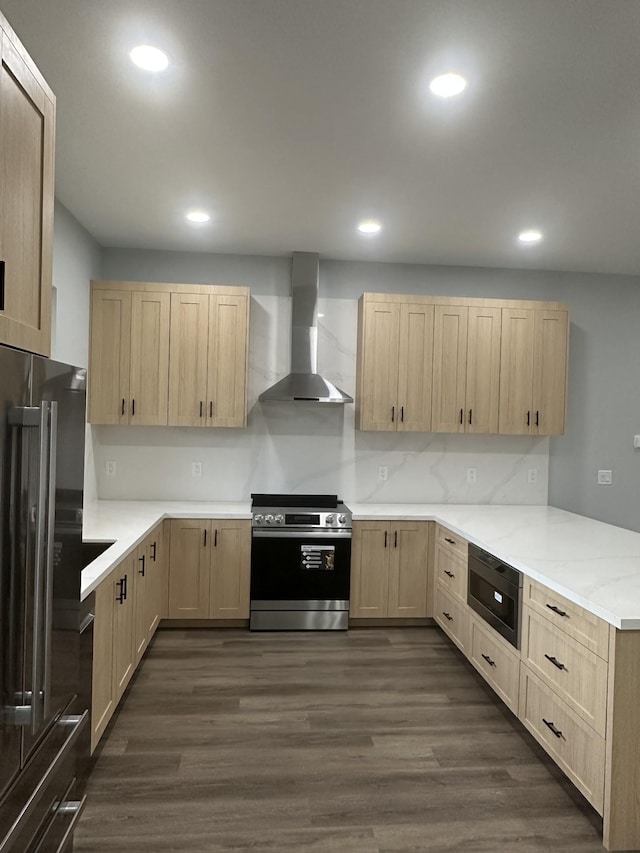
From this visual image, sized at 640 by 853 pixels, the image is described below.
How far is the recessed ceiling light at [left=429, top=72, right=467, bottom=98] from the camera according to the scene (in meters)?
2.14

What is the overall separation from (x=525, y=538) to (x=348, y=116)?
2.33 m

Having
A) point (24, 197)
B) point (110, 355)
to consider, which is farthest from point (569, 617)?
point (110, 355)

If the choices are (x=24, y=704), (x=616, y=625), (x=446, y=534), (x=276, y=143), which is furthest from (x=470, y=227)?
(x=24, y=704)

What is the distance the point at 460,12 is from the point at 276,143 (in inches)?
43.2

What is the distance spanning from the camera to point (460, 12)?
1.80 meters

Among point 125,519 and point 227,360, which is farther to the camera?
point 227,360

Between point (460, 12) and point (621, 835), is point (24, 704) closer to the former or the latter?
point (621, 835)

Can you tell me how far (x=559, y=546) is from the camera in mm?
3162

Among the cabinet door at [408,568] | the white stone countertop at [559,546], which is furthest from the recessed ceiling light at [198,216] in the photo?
the cabinet door at [408,568]

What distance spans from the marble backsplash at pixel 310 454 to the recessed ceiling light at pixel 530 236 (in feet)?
4.40

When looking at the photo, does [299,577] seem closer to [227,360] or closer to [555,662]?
[227,360]

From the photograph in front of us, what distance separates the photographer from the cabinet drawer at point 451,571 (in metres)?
3.72

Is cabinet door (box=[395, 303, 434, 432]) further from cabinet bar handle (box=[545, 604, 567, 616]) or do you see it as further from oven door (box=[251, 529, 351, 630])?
cabinet bar handle (box=[545, 604, 567, 616])

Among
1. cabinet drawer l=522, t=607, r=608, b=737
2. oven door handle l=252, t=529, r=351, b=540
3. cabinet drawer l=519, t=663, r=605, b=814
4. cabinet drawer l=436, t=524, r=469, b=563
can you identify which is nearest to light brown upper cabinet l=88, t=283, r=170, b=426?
oven door handle l=252, t=529, r=351, b=540
